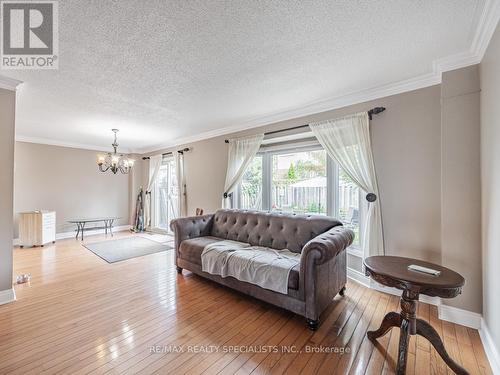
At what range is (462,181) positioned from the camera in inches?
80.7

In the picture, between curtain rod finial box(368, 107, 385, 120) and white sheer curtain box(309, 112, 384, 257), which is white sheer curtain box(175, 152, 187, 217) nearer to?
white sheer curtain box(309, 112, 384, 257)

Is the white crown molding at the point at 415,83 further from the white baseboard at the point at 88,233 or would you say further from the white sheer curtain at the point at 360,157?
the white baseboard at the point at 88,233

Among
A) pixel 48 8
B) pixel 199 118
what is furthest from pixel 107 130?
pixel 48 8

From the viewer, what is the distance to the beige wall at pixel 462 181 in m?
1.99

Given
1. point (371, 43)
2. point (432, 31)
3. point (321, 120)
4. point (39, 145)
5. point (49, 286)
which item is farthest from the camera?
Answer: point (39, 145)

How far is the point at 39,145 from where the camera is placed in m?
5.21

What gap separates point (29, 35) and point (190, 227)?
8.74 feet

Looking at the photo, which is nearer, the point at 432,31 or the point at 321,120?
the point at 432,31

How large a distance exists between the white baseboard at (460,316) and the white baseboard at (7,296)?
461 cm

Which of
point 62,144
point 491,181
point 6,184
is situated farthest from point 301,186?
point 62,144

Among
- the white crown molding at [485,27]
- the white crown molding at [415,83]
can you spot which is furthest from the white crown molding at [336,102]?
the white crown molding at [485,27]

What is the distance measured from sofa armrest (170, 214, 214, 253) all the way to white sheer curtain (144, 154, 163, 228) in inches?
127

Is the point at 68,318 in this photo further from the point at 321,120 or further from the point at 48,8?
the point at 321,120

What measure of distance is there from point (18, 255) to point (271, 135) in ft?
17.1
